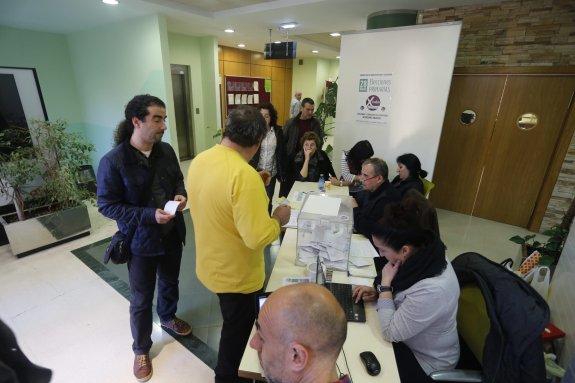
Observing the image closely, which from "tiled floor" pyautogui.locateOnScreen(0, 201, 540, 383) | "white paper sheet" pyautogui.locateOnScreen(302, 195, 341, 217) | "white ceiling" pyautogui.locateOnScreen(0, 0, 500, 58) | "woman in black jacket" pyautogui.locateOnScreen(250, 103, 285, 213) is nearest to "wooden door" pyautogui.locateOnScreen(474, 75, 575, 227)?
"tiled floor" pyautogui.locateOnScreen(0, 201, 540, 383)

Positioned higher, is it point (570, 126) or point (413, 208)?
point (570, 126)

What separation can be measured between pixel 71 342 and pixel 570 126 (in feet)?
18.0

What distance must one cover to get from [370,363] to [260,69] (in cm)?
831

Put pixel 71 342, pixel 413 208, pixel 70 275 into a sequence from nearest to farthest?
1. pixel 413 208
2. pixel 71 342
3. pixel 70 275

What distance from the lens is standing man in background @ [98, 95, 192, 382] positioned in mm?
1607

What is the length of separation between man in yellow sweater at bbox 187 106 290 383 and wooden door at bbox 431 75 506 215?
147 inches

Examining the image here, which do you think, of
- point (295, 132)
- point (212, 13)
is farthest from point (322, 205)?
point (212, 13)

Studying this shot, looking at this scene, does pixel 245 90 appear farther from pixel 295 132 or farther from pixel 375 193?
pixel 375 193

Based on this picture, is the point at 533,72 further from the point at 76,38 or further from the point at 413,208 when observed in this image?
the point at 76,38

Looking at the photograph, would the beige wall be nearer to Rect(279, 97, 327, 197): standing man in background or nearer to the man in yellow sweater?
Rect(279, 97, 327, 197): standing man in background

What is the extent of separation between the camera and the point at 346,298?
144cm

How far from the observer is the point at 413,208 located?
4.37 feet

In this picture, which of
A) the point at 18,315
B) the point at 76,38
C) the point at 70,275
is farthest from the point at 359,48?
the point at 76,38

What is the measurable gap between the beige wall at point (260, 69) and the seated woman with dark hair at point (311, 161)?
4.05m
